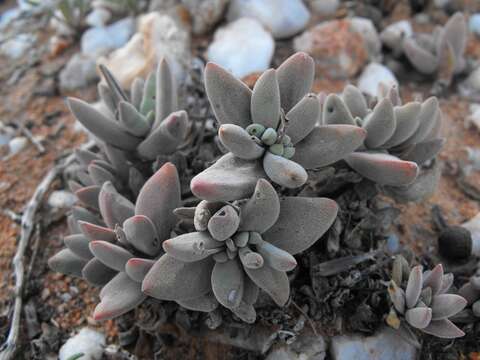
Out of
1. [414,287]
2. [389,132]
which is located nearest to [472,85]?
[389,132]

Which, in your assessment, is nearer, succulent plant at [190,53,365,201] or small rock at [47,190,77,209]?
succulent plant at [190,53,365,201]

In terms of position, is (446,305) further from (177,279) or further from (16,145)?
(16,145)

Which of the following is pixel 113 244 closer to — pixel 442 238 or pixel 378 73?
pixel 442 238

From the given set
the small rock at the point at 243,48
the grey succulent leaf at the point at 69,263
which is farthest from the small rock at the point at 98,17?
the grey succulent leaf at the point at 69,263

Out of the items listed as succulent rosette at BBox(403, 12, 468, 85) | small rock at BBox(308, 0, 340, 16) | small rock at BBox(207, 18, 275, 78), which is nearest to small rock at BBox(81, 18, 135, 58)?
small rock at BBox(207, 18, 275, 78)

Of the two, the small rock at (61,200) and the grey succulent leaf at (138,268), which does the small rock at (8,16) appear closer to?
the small rock at (61,200)

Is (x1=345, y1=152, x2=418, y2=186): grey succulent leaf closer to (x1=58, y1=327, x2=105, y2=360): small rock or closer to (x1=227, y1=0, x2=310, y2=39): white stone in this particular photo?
(x1=58, y1=327, x2=105, y2=360): small rock
